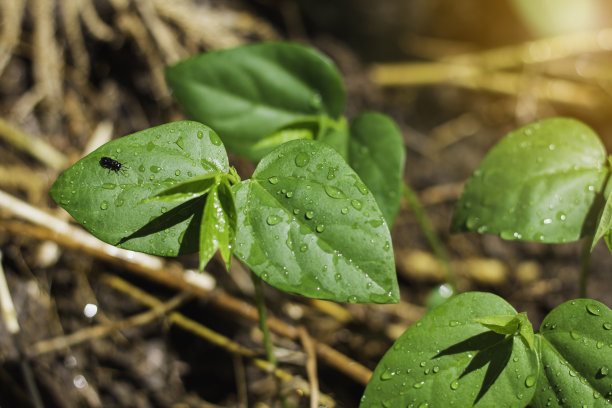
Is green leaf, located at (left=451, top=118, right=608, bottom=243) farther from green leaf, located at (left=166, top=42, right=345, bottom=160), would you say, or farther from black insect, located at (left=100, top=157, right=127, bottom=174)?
black insect, located at (left=100, top=157, right=127, bottom=174)

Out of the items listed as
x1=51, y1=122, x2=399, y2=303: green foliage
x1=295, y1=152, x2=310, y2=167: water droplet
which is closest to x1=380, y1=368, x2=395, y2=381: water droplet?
x1=51, y1=122, x2=399, y2=303: green foliage

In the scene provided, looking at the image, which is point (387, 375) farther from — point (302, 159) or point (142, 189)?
point (142, 189)

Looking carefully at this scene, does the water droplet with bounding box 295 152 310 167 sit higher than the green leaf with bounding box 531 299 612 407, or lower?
higher

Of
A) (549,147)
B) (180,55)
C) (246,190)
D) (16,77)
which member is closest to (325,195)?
(246,190)

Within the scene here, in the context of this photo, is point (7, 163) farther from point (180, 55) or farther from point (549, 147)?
point (549, 147)

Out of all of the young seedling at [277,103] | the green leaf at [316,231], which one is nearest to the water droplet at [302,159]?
the green leaf at [316,231]

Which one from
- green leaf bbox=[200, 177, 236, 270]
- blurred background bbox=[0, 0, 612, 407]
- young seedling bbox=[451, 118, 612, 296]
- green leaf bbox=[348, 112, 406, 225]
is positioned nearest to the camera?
green leaf bbox=[200, 177, 236, 270]

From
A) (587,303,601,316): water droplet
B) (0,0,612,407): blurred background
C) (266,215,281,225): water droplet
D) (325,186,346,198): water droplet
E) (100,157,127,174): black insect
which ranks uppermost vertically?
(325,186,346,198): water droplet
